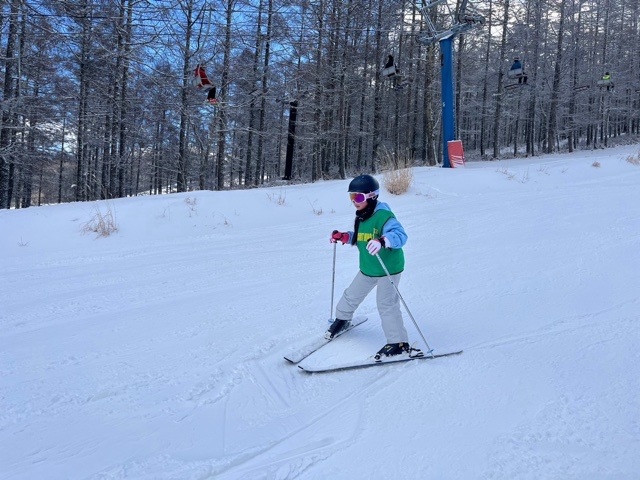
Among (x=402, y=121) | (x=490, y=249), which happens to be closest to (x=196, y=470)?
(x=490, y=249)

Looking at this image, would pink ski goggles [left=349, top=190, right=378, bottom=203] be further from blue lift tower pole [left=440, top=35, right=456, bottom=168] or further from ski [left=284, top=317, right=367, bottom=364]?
blue lift tower pole [left=440, top=35, right=456, bottom=168]

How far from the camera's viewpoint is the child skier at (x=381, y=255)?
119 inches

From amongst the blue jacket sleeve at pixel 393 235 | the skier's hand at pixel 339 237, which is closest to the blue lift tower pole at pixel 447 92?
the skier's hand at pixel 339 237

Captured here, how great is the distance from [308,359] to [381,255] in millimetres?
890

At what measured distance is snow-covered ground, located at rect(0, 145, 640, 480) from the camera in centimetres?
203

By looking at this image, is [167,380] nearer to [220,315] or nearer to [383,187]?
[220,315]

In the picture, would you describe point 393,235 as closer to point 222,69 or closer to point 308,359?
point 308,359

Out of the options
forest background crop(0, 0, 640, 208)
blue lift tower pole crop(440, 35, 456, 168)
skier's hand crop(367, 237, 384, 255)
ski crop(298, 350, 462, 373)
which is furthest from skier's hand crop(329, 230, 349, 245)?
blue lift tower pole crop(440, 35, 456, 168)

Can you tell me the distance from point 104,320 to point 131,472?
6.82 ft

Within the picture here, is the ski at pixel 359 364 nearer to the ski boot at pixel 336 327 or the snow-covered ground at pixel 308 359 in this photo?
the snow-covered ground at pixel 308 359

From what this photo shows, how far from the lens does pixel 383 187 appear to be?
891cm

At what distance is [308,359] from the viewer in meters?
3.05

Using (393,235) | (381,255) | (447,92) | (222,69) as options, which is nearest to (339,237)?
(381,255)

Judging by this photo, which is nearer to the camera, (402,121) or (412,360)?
(412,360)
